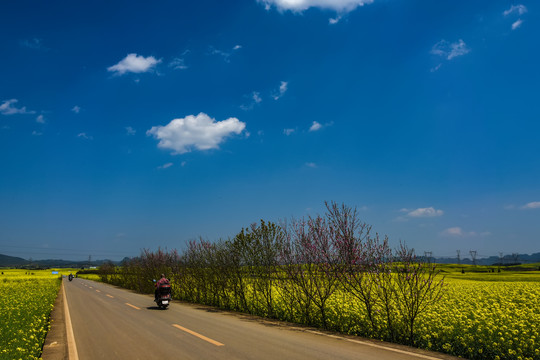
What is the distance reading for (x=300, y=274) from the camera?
14.1 metres

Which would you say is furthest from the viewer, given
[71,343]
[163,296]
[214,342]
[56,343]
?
[163,296]

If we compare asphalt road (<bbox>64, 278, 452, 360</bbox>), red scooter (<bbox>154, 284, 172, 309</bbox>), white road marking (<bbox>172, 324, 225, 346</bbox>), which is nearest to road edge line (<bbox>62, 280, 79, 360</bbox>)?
asphalt road (<bbox>64, 278, 452, 360</bbox>)

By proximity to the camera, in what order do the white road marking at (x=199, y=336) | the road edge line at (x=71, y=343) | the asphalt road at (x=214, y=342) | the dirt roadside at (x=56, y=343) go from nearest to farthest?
the asphalt road at (x=214, y=342) → the road edge line at (x=71, y=343) → the dirt roadside at (x=56, y=343) → the white road marking at (x=199, y=336)

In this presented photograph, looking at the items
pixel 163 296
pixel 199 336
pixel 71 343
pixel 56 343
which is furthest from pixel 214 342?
pixel 163 296

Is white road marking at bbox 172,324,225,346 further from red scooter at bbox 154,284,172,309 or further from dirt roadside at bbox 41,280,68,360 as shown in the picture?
red scooter at bbox 154,284,172,309

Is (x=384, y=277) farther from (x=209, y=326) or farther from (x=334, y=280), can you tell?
(x=209, y=326)

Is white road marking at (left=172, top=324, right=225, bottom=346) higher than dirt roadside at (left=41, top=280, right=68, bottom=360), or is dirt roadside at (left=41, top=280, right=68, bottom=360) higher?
white road marking at (left=172, top=324, right=225, bottom=346)

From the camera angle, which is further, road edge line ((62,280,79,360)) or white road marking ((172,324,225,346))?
white road marking ((172,324,225,346))

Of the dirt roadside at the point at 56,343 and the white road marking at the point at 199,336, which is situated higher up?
the white road marking at the point at 199,336

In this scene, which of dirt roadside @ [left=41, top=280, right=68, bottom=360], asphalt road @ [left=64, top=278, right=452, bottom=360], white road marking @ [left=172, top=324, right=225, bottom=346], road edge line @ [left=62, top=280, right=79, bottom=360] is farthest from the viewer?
white road marking @ [left=172, top=324, right=225, bottom=346]

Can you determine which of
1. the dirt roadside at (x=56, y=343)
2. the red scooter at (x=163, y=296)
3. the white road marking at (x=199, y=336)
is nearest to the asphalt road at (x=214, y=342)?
the white road marking at (x=199, y=336)

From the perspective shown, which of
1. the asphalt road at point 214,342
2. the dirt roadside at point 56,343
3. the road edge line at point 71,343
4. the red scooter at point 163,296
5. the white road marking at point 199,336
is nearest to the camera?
the asphalt road at point 214,342

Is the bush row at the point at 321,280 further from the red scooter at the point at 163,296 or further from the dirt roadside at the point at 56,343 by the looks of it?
the dirt roadside at the point at 56,343

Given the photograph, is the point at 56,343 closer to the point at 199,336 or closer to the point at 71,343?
the point at 71,343
